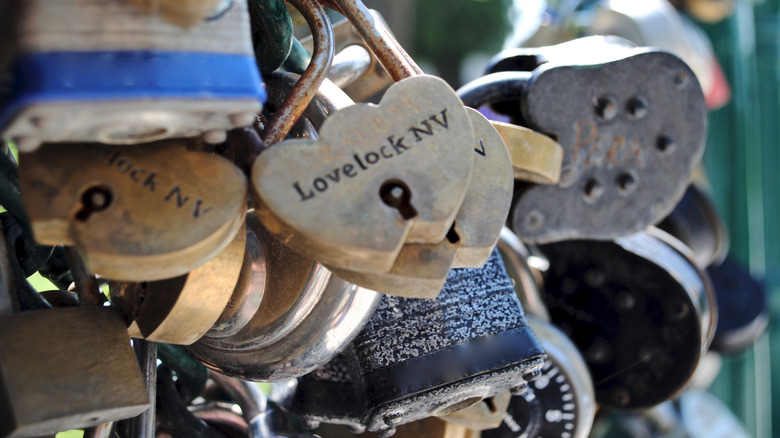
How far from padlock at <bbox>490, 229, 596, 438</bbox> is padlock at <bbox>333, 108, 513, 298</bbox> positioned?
25cm

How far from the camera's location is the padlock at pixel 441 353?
0.42 m

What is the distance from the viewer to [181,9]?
27cm

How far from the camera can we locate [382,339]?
1.47 feet

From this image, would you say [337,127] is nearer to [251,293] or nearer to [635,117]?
[251,293]

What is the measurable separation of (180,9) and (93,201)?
0.25 feet

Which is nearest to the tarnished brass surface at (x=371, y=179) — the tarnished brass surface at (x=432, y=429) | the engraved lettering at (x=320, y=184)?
the engraved lettering at (x=320, y=184)

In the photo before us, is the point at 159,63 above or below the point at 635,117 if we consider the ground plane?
above

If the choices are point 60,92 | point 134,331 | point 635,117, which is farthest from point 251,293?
point 635,117

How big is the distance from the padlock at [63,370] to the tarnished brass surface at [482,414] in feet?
0.71

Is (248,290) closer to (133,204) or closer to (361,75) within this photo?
(133,204)

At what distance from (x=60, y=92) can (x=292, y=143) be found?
92 millimetres

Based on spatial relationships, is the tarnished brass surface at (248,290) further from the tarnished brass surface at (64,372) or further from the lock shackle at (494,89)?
the lock shackle at (494,89)

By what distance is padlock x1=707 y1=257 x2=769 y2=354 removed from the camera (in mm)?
1158

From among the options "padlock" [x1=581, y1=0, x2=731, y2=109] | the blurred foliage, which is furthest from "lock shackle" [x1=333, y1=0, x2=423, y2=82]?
the blurred foliage
